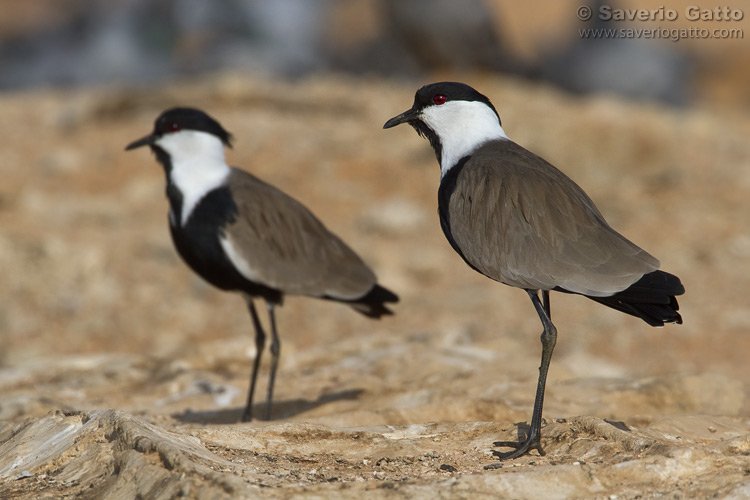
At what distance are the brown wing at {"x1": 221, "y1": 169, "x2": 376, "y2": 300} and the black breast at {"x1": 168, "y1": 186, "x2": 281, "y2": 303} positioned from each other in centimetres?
5

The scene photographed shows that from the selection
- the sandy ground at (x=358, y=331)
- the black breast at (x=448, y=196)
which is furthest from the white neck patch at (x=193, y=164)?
the black breast at (x=448, y=196)

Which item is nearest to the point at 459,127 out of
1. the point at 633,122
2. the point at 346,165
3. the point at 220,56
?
the point at 346,165

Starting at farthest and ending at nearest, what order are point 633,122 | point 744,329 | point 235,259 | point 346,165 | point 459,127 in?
point 633,122
point 346,165
point 744,329
point 235,259
point 459,127

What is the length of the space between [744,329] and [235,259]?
505 centimetres

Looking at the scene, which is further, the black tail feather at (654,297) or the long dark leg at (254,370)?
the long dark leg at (254,370)

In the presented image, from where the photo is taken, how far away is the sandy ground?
387 centimetres

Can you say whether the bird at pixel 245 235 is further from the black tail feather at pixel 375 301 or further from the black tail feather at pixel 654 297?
the black tail feather at pixel 654 297

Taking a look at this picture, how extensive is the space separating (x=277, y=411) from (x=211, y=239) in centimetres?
117

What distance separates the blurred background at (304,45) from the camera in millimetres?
20984

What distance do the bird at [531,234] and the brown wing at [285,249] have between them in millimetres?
1853

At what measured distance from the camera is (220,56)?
2270cm

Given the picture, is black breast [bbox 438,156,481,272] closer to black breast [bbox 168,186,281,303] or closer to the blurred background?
black breast [bbox 168,186,281,303]

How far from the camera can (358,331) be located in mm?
9711

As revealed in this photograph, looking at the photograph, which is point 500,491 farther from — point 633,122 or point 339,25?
point 339,25
